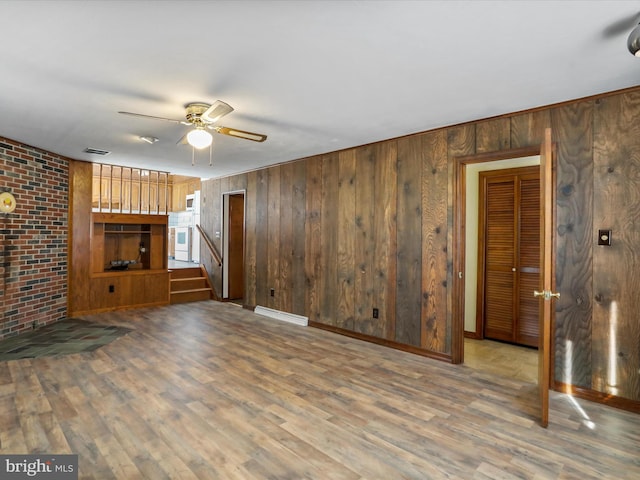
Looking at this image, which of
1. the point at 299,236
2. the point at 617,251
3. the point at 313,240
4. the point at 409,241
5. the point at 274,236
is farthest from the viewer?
the point at 274,236

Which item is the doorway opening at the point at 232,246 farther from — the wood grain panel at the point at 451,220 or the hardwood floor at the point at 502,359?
the hardwood floor at the point at 502,359

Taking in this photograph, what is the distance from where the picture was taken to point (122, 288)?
586cm

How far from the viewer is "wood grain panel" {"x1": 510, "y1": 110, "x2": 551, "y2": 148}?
302cm

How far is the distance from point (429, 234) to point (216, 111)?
2.43 metres

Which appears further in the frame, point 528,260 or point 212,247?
point 212,247

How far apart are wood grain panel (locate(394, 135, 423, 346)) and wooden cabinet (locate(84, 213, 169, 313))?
4395 millimetres

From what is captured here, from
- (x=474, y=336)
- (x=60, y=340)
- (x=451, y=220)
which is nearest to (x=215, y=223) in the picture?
(x=60, y=340)

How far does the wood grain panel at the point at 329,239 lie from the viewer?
4.69m

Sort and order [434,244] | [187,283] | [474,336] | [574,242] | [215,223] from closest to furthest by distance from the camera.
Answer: [574,242] < [434,244] < [474,336] < [187,283] < [215,223]

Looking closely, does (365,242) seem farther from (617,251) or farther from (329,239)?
(617,251)

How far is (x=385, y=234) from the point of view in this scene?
413 centimetres

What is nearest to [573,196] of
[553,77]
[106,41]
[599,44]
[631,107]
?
[631,107]

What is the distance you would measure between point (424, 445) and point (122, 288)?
5.48 meters

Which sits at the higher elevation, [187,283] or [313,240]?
[313,240]
